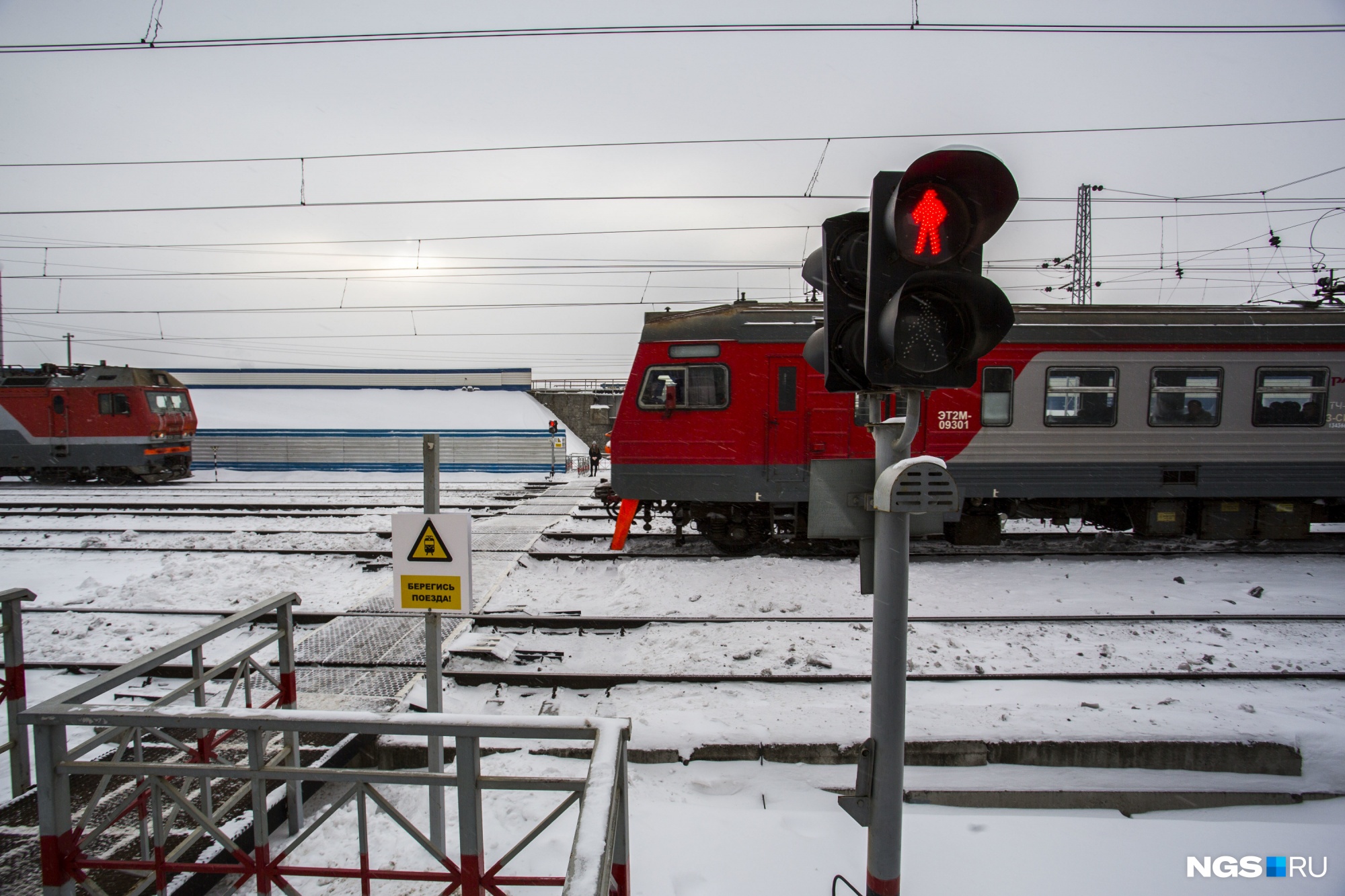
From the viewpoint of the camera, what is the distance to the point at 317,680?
5.25 m

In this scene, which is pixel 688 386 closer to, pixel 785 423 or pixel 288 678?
pixel 785 423

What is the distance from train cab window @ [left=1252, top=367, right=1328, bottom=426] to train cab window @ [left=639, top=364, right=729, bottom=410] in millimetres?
8420

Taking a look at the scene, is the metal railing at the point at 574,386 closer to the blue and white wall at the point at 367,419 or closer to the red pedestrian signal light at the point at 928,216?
the blue and white wall at the point at 367,419

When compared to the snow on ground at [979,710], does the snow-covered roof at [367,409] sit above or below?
above

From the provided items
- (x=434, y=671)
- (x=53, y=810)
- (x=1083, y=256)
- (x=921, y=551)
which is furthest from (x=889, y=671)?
(x=1083, y=256)

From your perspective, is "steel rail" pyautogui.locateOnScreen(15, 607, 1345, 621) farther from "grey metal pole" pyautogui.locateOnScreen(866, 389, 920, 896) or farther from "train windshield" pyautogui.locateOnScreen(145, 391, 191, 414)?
"train windshield" pyautogui.locateOnScreen(145, 391, 191, 414)

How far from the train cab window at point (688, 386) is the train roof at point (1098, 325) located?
0.47m

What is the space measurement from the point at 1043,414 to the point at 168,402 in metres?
26.4

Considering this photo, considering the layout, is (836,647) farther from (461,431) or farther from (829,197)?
(461,431)

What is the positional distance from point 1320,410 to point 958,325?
11.4 metres

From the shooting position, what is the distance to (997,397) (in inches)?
349

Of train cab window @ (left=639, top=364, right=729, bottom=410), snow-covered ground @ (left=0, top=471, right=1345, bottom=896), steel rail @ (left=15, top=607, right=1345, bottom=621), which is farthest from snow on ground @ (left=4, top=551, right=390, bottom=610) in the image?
train cab window @ (left=639, top=364, right=729, bottom=410)

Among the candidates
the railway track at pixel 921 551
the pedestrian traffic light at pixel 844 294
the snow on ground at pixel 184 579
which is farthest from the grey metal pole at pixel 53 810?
the railway track at pixel 921 551

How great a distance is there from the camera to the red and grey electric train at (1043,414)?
8.55 meters
